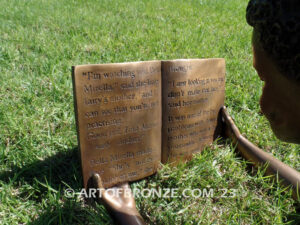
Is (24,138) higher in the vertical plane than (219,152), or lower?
higher

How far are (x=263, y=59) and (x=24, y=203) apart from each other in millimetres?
1501

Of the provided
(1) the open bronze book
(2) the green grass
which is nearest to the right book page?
(1) the open bronze book

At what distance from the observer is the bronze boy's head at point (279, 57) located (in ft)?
2.81

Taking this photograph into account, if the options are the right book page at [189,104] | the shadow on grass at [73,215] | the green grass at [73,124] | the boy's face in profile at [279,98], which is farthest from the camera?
the right book page at [189,104]

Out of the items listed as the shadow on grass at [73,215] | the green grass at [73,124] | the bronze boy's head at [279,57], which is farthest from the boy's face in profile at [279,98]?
the shadow on grass at [73,215]

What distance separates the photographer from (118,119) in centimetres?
170

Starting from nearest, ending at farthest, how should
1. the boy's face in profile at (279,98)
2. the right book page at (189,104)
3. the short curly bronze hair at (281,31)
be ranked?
the short curly bronze hair at (281,31)
the boy's face in profile at (279,98)
the right book page at (189,104)

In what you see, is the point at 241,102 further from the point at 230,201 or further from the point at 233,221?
the point at 233,221

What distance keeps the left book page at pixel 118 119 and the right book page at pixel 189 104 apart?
71 mm

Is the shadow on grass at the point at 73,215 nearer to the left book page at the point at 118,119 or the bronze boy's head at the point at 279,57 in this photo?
the left book page at the point at 118,119

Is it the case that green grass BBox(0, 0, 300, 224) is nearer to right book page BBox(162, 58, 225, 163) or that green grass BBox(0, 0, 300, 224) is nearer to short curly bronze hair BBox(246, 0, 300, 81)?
right book page BBox(162, 58, 225, 163)

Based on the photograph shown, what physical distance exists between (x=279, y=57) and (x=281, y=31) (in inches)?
3.4

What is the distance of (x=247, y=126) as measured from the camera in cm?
237

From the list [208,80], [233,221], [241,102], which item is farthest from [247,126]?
[233,221]
